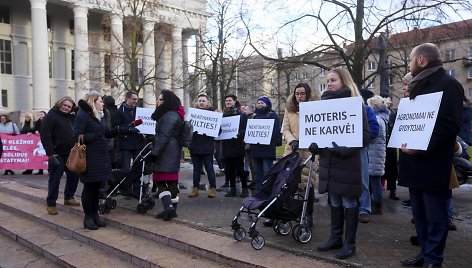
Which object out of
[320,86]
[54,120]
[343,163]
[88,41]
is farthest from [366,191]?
[320,86]

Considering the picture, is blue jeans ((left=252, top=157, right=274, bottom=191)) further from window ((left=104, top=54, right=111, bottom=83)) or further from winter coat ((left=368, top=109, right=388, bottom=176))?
window ((left=104, top=54, right=111, bottom=83))

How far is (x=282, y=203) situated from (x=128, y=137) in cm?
484

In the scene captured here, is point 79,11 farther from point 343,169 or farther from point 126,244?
point 343,169

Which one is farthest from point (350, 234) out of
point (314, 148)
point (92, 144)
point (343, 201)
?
point (92, 144)

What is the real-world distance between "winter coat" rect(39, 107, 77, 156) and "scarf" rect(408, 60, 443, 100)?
246 inches

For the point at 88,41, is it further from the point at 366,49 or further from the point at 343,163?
the point at 343,163

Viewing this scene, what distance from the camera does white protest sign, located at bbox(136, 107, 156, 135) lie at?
952cm

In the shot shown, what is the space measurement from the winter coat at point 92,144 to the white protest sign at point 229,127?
9.20 feet

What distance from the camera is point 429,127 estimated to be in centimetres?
418

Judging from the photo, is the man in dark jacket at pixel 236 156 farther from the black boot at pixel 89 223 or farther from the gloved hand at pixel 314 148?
the gloved hand at pixel 314 148

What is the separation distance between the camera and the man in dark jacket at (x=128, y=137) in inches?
368

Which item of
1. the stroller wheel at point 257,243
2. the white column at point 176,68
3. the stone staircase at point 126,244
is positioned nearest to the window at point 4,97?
the white column at point 176,68

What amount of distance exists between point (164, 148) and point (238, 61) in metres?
18.0

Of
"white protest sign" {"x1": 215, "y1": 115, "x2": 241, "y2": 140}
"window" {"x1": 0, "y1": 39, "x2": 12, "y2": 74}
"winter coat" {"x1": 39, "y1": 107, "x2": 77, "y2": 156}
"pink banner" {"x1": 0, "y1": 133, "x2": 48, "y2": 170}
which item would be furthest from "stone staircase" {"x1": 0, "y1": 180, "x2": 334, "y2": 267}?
"window" {"x1": 0, "y1": 39, "x2": 12, "y2": 74}
